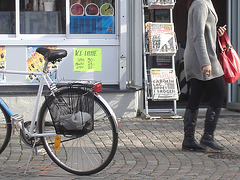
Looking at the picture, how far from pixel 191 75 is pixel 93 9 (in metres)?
3.03

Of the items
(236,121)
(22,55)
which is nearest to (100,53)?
(22,55)

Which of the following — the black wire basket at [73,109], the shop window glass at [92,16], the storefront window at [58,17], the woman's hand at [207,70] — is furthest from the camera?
the shop window glass at [92,16]

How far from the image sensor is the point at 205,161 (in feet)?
18.5

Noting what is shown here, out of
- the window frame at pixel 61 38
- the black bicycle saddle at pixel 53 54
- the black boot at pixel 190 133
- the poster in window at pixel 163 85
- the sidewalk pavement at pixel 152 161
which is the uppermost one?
the window frame at pixel 61 38

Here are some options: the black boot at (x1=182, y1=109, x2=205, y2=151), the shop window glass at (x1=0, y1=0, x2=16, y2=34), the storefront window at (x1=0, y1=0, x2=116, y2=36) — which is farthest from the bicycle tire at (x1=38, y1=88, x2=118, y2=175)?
the shop window glass at (x1=0, y1=0, x2=16, y2=34)

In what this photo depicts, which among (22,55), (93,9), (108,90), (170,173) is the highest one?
(93,9)

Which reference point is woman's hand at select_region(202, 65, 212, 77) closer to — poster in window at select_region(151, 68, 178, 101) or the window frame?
poster in window at select_region(151, 68, 178, 101)

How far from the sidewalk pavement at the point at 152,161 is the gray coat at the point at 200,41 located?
0.90m

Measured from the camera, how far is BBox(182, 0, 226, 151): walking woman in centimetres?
585

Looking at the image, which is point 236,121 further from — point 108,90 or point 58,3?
point 58,3

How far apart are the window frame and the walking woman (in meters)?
2.49

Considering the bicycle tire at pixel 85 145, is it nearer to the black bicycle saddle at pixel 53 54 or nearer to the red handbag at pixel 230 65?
the black bicycle saddle at pixel 53 54

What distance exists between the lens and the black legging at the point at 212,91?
6.00m

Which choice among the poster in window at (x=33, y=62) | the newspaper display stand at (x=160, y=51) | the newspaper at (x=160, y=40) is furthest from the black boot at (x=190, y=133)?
the poster in window at (x=33, y=62)
